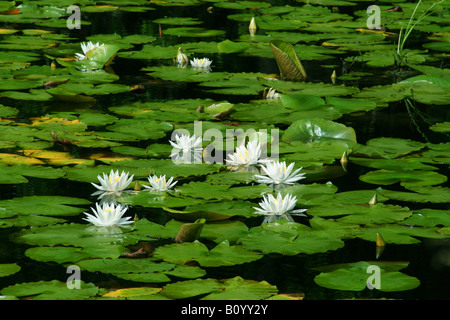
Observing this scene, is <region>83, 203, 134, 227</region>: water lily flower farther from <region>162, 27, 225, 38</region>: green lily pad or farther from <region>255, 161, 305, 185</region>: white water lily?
<region>162, 27, 225, 38</region>: green lily pad

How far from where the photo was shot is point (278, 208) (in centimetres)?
287

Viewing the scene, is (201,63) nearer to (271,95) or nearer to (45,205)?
(271,95)

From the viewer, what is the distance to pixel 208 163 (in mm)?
3498

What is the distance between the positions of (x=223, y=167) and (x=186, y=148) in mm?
273

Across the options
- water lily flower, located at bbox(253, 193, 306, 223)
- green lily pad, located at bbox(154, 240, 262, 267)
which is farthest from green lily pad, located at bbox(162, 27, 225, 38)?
green lily pad, located at bbox(154, 240, 262, 267)

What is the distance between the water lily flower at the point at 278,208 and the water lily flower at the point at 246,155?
1.91 feet

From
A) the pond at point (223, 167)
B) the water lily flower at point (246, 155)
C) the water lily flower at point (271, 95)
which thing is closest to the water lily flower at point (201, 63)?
the pond at point (223, 167)

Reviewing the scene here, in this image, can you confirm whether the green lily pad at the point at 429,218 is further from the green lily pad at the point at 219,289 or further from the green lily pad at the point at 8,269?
the green lily pad at the point at 8,269

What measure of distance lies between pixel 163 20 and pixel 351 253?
527cm

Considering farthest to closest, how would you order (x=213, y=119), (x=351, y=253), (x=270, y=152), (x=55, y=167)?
(x=213, y=119)
(x=270, y=152)
(x=55, y=167)
(x=351, y=253)

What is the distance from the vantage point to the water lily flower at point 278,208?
286 centimetres

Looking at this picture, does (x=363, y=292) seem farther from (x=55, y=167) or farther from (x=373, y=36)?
(x=373, y=36)

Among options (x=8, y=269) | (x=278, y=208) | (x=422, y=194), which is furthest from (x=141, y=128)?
(x=8, y=269)

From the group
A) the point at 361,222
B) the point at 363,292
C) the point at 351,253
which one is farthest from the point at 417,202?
the point at 363,292
